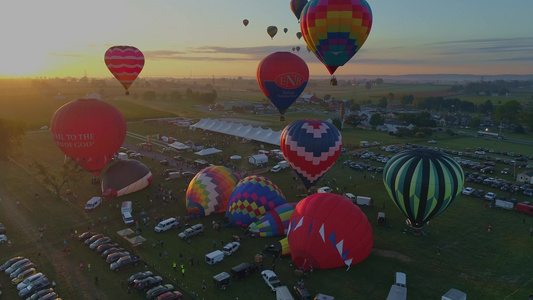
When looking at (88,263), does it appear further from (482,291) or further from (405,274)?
(482,291)

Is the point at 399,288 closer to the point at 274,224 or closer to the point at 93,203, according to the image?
the point at 274,224

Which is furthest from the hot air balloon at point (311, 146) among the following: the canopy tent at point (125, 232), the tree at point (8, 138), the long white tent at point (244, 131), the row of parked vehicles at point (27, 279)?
the tree at point (8, 138)

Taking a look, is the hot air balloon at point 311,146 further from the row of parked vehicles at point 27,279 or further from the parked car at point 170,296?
the row of parked vehicles at point 27,279

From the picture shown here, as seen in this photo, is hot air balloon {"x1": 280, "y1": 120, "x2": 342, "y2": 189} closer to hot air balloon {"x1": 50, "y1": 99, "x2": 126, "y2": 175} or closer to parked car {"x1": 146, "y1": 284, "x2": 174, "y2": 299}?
parked car {"x1": 146, "y1": 284, "x2": 174, "y2": 299}

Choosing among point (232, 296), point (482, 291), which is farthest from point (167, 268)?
point (482, 291)

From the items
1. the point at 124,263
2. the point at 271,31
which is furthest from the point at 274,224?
the point at 271,31
